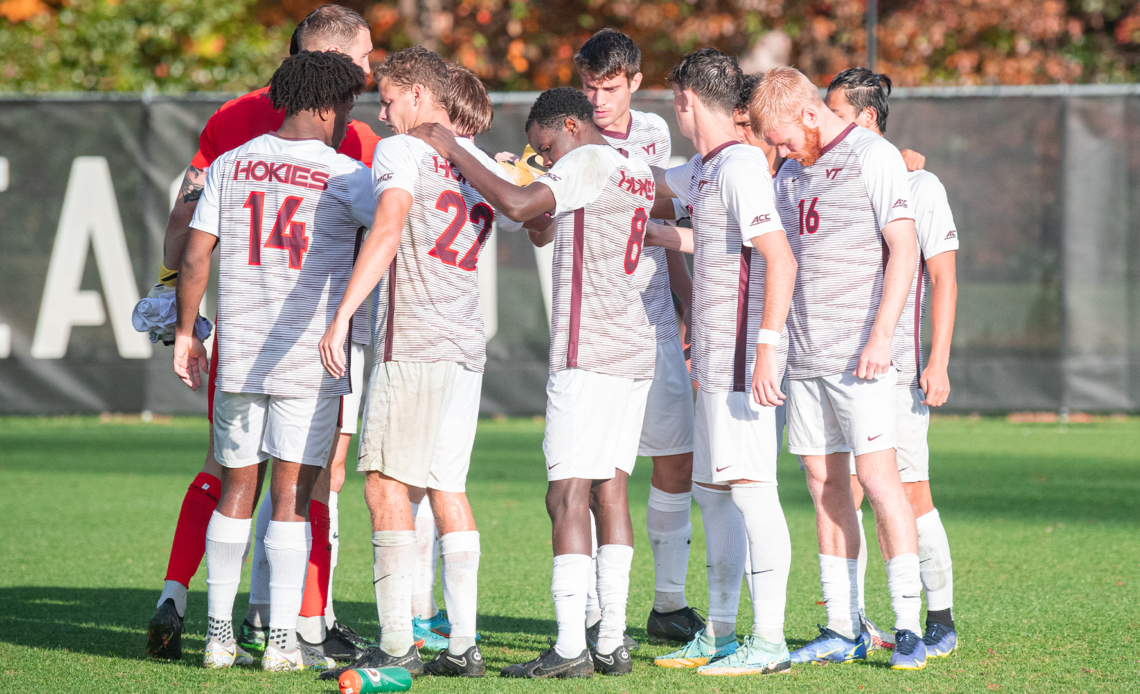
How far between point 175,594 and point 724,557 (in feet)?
6.51

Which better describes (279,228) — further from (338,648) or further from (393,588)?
(338,648)

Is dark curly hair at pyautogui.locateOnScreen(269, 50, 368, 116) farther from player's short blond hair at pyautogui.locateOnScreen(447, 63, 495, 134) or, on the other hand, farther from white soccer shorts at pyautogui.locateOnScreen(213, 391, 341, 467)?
white soccer shorts at pyautogui.locateOnScreen(213, 391, 341, 467)

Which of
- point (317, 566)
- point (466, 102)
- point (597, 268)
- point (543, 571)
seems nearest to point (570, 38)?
point (543, 571)

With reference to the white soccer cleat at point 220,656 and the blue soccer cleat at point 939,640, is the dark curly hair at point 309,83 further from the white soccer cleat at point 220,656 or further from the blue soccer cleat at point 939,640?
the blue soccer cleat at point 939,640

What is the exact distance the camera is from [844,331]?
13.3 feet

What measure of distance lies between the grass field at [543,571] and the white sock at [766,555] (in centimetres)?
19

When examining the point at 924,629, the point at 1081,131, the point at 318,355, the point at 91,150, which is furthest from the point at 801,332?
the point at 91,150

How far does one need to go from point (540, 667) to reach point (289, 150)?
6.38 ft

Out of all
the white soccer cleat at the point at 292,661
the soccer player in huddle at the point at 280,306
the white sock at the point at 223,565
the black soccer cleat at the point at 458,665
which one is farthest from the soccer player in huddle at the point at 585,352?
the white sock at the point at 223,565

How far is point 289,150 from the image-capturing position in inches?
158

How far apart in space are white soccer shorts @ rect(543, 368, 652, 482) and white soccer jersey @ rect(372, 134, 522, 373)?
317 millimetres

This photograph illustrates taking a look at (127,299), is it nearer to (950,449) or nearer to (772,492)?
(950,449)

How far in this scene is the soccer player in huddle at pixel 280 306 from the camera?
397 centimetres

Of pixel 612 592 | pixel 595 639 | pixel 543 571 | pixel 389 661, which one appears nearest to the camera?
pixel 389 661
